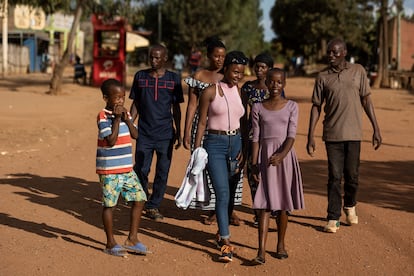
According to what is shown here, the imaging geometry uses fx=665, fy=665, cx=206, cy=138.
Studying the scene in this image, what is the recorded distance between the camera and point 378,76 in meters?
31.0

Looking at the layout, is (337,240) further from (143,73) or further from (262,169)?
(143,73)

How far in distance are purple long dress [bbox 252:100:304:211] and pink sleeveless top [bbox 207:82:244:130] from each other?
0.86ft

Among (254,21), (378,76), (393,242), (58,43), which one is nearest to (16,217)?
(393,242)

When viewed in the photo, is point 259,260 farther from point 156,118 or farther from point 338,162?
point 156,118

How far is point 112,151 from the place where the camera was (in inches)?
210

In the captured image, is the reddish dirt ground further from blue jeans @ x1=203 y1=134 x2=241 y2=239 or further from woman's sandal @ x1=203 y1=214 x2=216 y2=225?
blue jeans @ x1=203 y1=134 x2=241 y2=239

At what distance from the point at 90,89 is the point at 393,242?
21561 millimetres

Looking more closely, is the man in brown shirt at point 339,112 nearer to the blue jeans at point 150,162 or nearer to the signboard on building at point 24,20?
the blue jeans at point 150,162

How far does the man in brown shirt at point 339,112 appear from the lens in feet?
20.5

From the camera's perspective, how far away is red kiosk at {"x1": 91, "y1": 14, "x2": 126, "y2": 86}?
83.6 feet

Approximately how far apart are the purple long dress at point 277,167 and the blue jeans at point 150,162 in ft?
5.20

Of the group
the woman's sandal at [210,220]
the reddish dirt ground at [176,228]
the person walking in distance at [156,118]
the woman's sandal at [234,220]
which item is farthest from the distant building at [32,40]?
the woman's sandal at [234,220]

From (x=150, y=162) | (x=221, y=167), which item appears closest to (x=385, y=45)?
(x=150, y=162)

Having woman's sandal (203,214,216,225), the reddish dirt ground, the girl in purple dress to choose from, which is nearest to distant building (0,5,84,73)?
the reddish dirt ground
